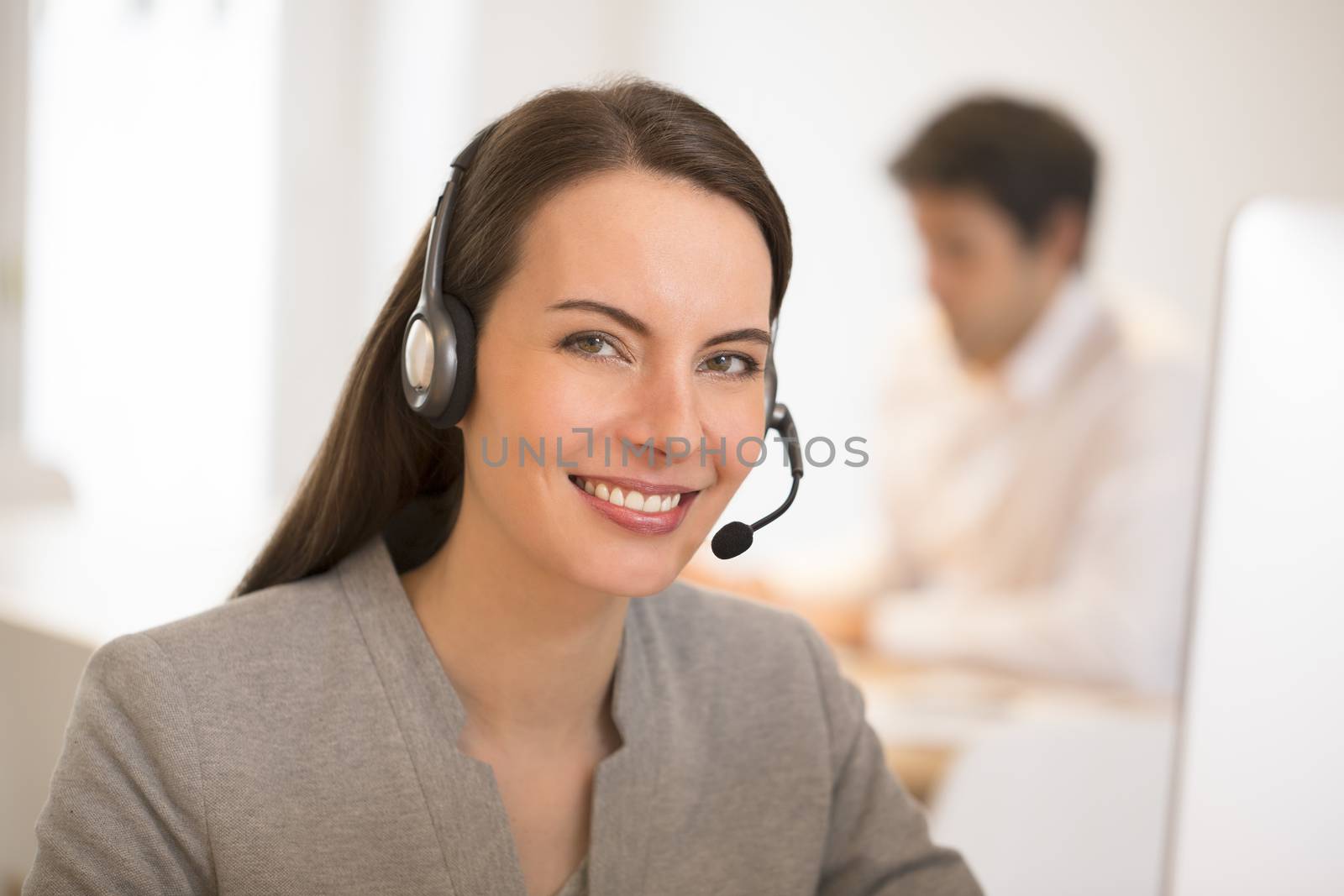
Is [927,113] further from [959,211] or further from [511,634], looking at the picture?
[511,634]

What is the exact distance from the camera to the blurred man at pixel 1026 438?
272 centimetres

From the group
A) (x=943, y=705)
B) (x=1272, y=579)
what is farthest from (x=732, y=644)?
(x=943, y=705)

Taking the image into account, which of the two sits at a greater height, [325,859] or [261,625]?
[261,625]

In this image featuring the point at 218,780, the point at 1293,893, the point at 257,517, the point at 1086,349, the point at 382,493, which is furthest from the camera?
the point at 1086,349

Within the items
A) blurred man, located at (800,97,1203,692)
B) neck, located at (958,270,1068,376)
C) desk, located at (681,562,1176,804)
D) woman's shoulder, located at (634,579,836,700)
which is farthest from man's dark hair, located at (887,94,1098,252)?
woman's shoulder, located at (634,579,836,700)

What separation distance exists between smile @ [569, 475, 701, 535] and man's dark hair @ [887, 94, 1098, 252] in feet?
7.59

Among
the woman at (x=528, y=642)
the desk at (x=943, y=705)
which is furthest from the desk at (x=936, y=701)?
the woman at (x=528, y=642)

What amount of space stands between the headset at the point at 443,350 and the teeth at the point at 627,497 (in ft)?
0.17

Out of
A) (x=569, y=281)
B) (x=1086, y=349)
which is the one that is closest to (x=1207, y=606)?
(x=569, y=281)

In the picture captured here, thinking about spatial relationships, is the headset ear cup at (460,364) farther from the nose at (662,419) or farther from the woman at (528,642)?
the nose at (662,419)

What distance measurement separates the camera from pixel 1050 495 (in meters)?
3.06

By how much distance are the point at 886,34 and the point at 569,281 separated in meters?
3.65

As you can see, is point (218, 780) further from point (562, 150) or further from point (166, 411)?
point (166, 411)

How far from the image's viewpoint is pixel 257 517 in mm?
2293
